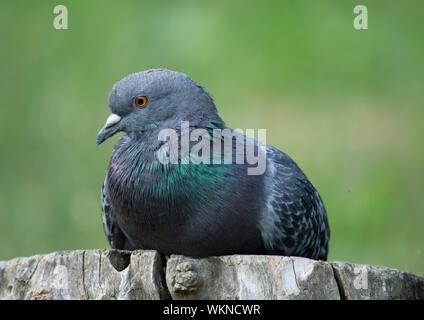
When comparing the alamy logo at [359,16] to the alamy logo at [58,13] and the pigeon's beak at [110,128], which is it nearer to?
the alamy logo at [58,13]

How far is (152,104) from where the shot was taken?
5.27 metres

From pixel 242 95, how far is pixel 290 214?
5.42 meters

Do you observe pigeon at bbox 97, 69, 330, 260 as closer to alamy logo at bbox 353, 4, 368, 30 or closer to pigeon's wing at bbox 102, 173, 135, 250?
pigeon's wing at bbox 102, 173, 135, 250

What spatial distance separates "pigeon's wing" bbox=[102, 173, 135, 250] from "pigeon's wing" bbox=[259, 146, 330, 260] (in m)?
1.41

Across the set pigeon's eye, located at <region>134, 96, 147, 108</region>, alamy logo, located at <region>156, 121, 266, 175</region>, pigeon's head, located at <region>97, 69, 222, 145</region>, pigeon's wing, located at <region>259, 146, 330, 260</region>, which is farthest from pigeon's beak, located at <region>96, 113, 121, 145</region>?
pigeon's wing, located at <region>259, 146, 330, 260</region>

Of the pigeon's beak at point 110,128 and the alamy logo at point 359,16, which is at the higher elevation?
the alamy logo at point 359,16

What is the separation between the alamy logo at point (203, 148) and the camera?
16.4 ft

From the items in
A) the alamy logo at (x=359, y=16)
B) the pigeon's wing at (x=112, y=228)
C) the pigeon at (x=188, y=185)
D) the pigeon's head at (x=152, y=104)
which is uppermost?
the alamy logo at (x=359, y=16)

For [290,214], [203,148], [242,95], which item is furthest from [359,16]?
[203,148]

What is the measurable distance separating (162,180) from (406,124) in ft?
21.2

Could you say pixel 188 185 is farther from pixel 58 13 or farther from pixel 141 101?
pixel 58 13

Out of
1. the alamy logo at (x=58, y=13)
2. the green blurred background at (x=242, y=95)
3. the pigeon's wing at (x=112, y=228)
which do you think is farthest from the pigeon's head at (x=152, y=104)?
the alamy logo at (x=58, y=13)

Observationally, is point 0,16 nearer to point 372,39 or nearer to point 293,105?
point 293,105

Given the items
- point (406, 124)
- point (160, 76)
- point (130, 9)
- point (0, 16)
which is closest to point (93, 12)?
point (130, 9)
